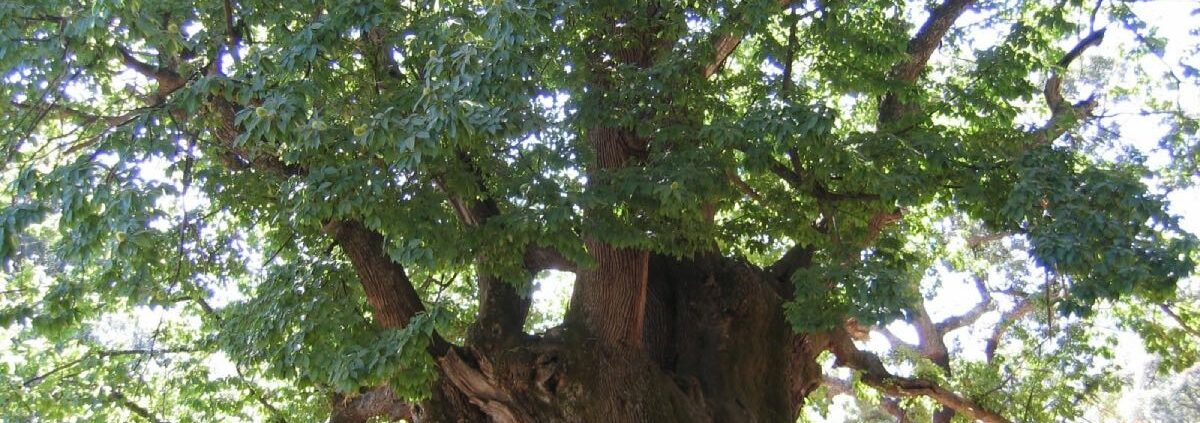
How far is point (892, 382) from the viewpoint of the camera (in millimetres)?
9258

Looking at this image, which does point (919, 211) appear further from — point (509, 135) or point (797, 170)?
point (509, 135)

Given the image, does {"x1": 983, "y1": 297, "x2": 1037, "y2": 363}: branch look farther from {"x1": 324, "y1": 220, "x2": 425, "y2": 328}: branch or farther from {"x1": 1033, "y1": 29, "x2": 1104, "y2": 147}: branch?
{"x1": 324, "y1": 220, "x2": 425, "y2": 328}: branch

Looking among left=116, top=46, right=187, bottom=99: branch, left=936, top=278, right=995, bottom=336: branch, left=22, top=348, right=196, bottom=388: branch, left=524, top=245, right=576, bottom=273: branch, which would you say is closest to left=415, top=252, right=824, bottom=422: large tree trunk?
left=524, top=245, right=576, bottom=273: branch

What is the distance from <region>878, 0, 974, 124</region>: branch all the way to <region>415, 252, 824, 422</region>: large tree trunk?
191 cm

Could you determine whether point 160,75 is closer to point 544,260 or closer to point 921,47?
point 544,260

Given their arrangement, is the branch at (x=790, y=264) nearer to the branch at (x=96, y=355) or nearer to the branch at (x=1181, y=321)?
the branch at (x=1181, y=321)

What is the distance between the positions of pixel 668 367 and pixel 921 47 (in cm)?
359

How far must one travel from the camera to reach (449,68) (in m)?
5.00

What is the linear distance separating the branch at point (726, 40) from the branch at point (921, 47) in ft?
4.63

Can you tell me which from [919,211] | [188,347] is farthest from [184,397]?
[919,211]

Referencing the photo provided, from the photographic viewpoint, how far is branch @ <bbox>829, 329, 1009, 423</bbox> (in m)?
9.30

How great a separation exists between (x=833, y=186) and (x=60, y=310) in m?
5.21

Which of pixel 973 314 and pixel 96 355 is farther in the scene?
pixel 973 314

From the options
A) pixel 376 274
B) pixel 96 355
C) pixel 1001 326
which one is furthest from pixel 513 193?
pixel 1001 326
